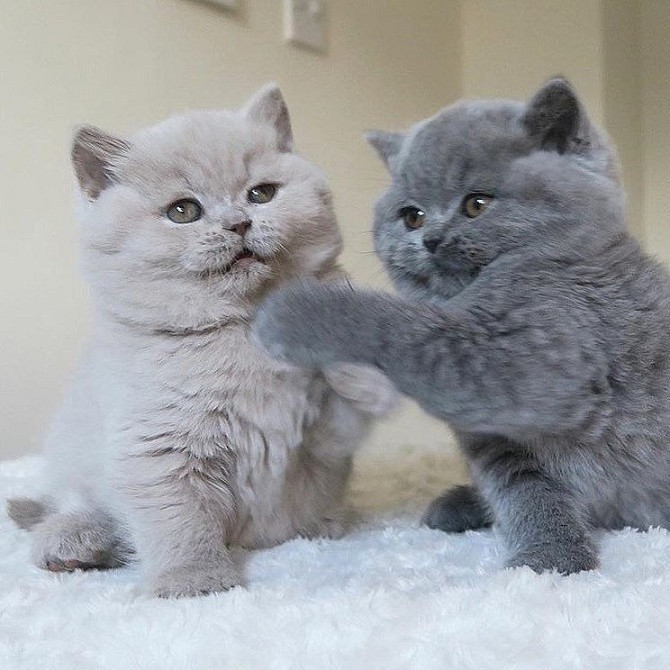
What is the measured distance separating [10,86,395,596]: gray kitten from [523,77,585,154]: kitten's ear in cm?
25

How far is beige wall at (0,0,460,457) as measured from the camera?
1.38 metres

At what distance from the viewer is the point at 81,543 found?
88cm

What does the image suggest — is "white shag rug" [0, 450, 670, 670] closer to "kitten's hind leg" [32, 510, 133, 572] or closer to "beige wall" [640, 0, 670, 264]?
"kitten's hind leg" [32, 510, 133, 572]

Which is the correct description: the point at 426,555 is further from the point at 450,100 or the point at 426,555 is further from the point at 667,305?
the point at 450,100

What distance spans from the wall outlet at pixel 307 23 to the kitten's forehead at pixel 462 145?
915 millimetres

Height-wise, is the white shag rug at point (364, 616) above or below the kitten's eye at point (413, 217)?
below

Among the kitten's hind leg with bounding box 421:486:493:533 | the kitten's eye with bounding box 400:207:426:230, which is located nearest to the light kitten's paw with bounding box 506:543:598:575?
the kitten's hind leg with bounding box 421:486:493:533

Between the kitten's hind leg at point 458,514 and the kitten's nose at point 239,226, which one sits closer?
the kitten's nose at point 239,226

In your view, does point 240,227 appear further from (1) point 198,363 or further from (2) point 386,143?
(2) point 386,143

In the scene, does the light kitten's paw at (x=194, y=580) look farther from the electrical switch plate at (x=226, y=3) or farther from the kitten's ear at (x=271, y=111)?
the electrical switch plate at (x=226, y=3)

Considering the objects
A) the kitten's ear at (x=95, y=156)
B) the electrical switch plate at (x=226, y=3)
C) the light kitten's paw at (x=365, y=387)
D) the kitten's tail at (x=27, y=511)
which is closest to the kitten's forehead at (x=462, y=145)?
the light kitten's paw at (x=365, y=387)

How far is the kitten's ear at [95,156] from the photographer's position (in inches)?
34.6

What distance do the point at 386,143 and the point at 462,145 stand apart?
0.64 feet

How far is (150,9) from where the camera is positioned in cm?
152
